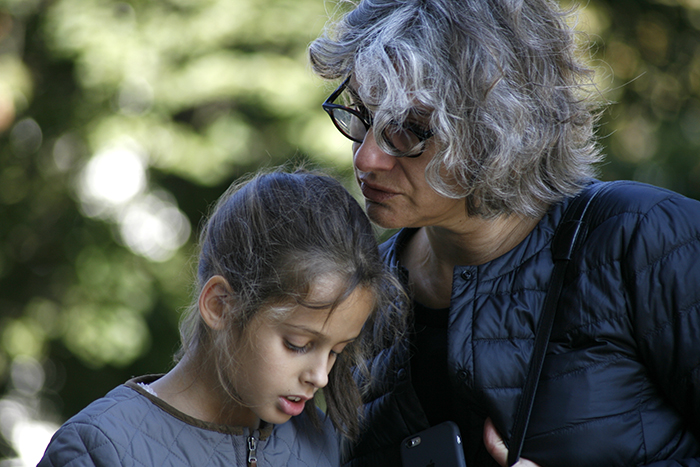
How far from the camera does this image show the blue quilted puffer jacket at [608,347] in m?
1.38

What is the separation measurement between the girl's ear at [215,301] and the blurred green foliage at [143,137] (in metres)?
2.15

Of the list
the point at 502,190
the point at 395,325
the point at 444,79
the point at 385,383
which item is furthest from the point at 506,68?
the point at 385,383

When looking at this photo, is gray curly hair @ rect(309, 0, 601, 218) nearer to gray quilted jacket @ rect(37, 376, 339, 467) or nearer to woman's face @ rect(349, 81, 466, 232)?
woman's face @ rect(349, 81, 466, 232)

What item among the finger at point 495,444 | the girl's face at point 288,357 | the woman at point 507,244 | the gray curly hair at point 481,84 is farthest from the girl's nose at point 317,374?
the gray curly hair at point 481,84

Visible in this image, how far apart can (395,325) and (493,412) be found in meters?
0.34

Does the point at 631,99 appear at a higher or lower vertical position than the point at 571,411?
higher

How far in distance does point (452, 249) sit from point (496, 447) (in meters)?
0.50

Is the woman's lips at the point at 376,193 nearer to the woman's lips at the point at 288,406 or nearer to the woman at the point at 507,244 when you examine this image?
the woman at the point at 507,244

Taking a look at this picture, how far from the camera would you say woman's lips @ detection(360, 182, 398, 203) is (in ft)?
5.20

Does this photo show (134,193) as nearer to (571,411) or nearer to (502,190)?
(502,190)

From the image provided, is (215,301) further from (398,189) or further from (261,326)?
(398,189)

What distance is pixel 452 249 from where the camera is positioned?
173 cm

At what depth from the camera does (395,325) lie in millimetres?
1707

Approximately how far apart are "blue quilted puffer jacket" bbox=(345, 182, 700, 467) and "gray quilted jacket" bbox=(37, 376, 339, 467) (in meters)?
0.44
